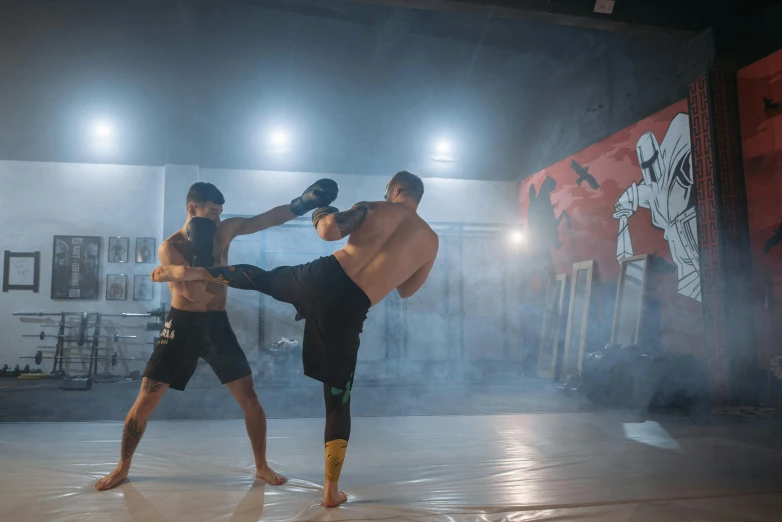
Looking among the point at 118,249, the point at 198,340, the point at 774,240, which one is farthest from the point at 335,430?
the point at 118,249

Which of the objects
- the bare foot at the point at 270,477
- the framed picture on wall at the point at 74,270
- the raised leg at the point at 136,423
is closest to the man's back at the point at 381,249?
the bare foot at the point at 270,477

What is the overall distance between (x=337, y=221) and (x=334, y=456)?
2.88 feet

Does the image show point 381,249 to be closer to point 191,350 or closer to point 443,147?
point 191,350

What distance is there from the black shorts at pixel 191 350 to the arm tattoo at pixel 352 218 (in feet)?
2.42

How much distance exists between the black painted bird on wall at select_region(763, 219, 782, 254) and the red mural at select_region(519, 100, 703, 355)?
55 cm

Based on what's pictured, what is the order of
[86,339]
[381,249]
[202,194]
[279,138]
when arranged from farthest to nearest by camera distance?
[279,138], [86,339], [202,194], [381,249]

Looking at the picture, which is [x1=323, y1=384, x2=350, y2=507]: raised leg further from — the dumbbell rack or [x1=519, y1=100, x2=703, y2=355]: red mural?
the dumbbell rack

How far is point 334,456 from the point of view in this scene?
1.96 metres

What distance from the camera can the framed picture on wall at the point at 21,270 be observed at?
7.29 meters

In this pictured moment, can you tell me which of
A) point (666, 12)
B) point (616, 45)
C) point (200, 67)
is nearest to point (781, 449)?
point (666, 12)

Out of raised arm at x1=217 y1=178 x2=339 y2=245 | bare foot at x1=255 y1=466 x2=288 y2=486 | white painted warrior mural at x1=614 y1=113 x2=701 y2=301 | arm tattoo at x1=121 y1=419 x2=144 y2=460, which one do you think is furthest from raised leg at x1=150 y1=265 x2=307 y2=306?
white painted warrior mural at x1=614 y1=113 x2=701 y2=301

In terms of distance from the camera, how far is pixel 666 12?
14.4 ft

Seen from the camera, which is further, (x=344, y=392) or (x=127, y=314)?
(x=127, y=314)

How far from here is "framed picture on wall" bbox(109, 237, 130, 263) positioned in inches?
293
